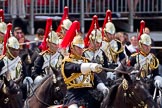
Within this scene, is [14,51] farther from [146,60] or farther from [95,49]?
[146,60]

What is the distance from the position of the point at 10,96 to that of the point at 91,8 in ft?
28.5

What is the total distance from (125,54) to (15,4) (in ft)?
15.8

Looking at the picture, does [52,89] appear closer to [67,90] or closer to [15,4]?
[67,90]

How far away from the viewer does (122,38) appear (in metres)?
19.8

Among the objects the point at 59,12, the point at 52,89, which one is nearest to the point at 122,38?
the point at 59,12

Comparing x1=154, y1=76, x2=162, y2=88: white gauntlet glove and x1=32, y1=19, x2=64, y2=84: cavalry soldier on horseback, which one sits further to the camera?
x1=32, y1=19, x2=64, y2=84: cavalry soldier on horseback

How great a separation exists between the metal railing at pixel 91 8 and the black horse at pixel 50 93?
7662 mm

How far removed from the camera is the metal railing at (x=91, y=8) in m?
22.4

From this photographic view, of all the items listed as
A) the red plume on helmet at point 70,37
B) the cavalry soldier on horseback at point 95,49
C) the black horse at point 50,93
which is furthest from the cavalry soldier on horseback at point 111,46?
the red plume on helmet at point 70,37

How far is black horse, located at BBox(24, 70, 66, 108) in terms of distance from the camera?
1449 cm

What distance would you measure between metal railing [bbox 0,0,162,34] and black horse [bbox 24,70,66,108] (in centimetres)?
766

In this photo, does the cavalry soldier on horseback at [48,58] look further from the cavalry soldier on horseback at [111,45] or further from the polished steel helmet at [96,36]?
the cavalry soldier on horseback at [111,45]

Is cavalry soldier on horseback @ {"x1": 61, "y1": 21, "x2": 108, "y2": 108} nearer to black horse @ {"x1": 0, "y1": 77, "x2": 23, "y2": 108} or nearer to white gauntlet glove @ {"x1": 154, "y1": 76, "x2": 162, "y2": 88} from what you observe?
black horse @ {"x1": 0, "y1": 77, "x2": 23, "y2": 108}

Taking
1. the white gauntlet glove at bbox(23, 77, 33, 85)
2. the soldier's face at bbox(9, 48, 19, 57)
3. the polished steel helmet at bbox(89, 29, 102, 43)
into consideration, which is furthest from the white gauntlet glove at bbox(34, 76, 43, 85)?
the polished steel helmet at bbox(89, 29, 102, 43)
